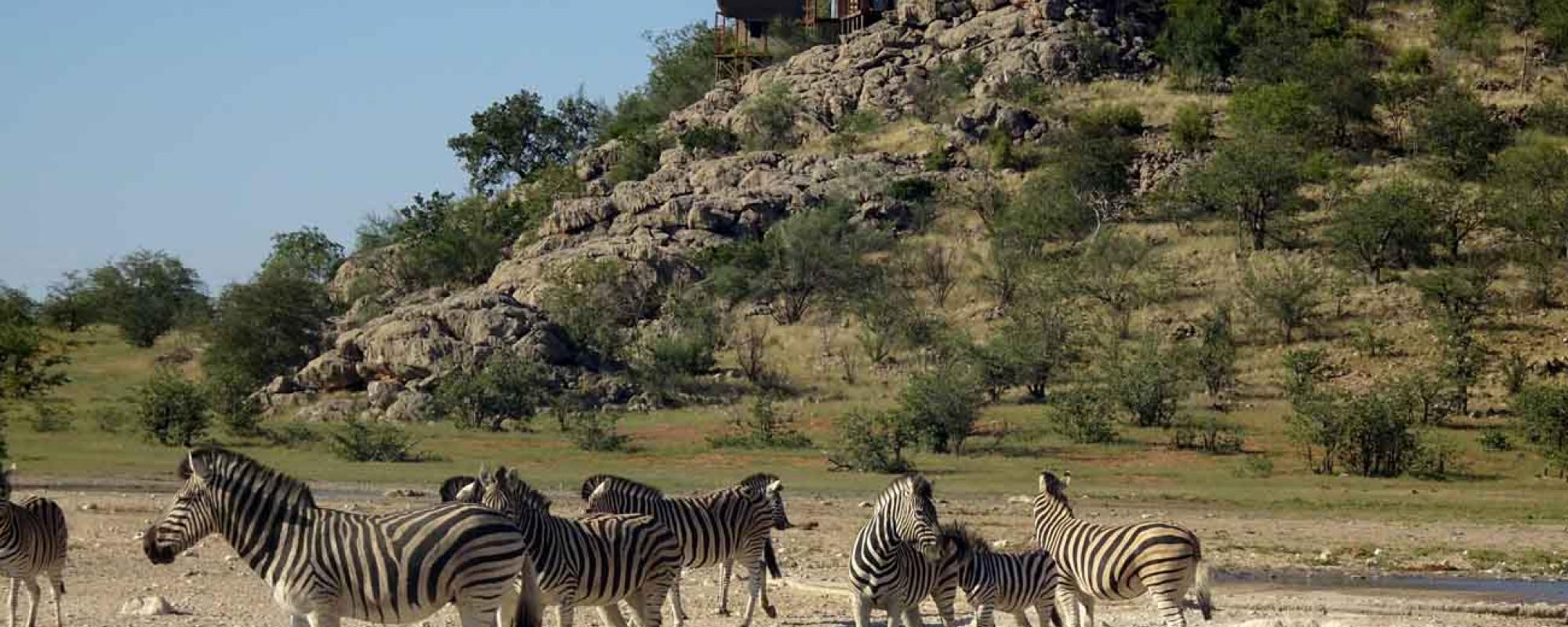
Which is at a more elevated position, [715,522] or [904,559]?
[715,522]

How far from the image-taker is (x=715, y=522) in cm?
1925

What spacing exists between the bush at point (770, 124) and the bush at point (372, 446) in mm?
41198

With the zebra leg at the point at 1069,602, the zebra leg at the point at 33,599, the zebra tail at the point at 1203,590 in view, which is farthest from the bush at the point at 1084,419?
the zebra leg at the point at 33,599

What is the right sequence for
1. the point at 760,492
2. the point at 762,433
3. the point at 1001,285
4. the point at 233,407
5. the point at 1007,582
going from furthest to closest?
the point at 1001,285, the point at 233,407, the point at 762,433, the point at 760,492, the point at 1007,582

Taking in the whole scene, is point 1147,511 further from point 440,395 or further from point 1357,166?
point 1357,166

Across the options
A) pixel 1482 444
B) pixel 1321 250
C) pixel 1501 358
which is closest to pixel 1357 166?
pixel 1321 250

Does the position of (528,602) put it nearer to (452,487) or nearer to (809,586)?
(452,487)

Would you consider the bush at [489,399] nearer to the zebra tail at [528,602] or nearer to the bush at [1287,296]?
the bush at [1287,296]

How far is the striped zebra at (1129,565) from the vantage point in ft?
55.8

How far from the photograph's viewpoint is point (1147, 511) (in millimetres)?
35531

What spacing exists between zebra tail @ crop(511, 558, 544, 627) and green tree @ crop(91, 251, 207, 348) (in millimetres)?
67848

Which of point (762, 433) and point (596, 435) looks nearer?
point (596, 435)

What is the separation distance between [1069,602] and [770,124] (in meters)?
69.4

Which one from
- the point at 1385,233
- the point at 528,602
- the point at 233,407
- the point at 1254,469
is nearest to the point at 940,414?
the point at 1254,469
